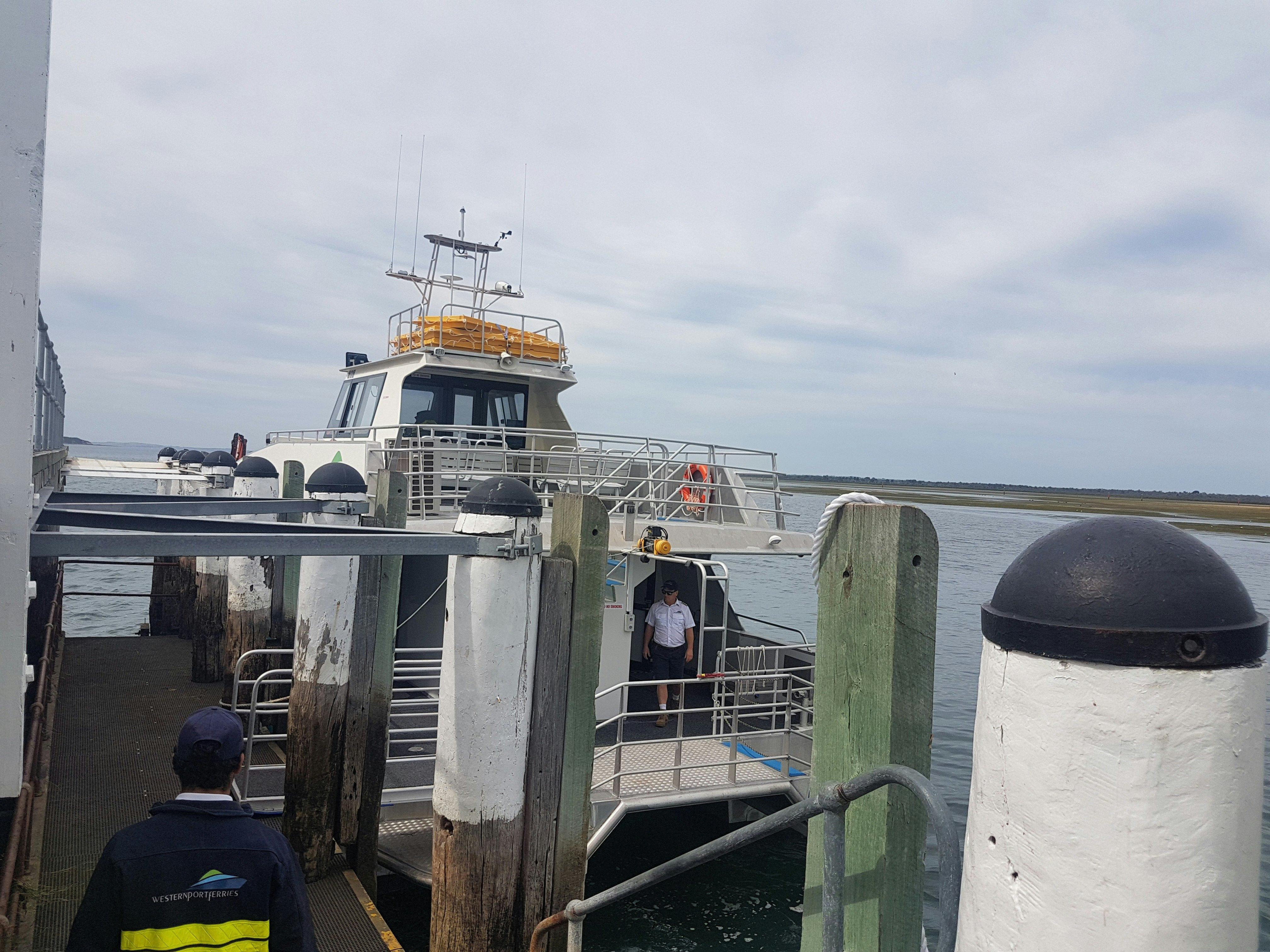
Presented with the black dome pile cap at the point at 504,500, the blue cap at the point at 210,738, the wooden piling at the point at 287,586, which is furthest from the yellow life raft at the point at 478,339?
the blue cap at the point at 210,738

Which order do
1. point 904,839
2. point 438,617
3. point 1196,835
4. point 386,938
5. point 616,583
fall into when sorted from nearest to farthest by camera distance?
point 1196,835
point 904,839
point 386,938
point 616,583
point 438,617

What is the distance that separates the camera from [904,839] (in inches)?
109

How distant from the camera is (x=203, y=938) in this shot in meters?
2.63

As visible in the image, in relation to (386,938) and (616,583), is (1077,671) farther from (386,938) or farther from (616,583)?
(616,583)

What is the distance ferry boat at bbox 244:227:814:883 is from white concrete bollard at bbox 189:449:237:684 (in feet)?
4.37

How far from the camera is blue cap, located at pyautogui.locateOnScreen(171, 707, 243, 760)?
8.84ft

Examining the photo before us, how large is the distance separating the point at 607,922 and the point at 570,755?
10.4 feet

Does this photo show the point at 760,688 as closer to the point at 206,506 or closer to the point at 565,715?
the point at 565,715

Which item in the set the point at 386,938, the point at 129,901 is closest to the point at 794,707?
the point at 386,938

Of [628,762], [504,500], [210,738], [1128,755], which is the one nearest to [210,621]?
[628,762]

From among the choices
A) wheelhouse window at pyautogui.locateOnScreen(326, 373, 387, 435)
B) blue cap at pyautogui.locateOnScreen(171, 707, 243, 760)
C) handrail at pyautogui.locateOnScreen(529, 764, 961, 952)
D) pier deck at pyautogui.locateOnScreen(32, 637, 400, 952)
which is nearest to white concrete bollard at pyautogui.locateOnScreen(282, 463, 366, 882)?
pier deck at pyautogui.locateOnScreen(32, 637, 400, 952)

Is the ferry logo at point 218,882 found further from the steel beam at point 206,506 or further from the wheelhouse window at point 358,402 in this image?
the wheelhouse window at point 358,402

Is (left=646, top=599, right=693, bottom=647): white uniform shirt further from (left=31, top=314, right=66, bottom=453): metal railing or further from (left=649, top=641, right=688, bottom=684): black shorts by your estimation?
(left=31, top=314, right=66, bottom=453): metal railing

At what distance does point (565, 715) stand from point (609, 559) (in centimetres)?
329
